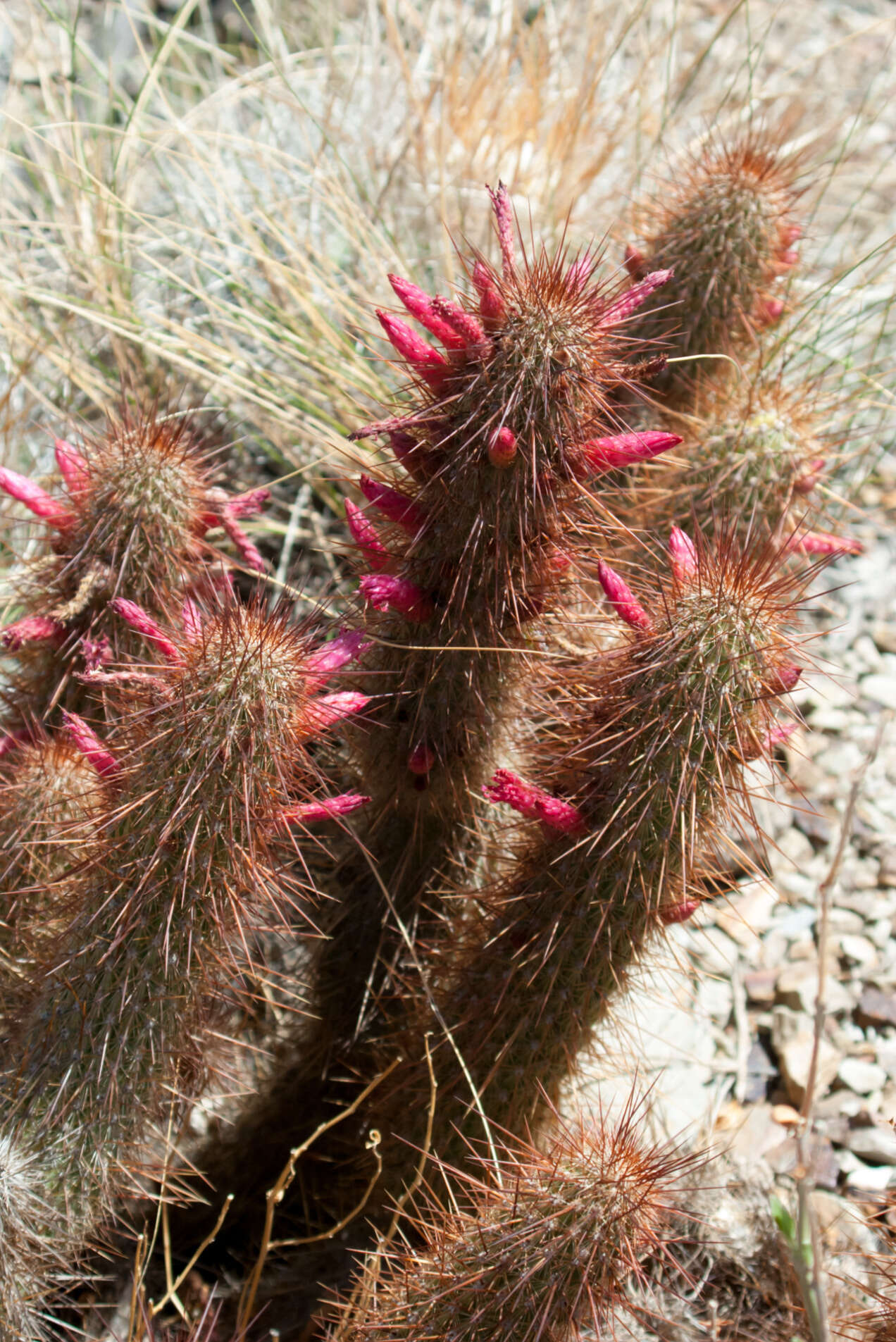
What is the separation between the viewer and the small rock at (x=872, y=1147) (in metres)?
2.17

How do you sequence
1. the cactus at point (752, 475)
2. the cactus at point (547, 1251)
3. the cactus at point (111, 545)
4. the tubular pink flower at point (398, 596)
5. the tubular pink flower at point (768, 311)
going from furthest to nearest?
the tubular pink flower at point (768, 311), the cactus at point (752, 475), the cactus at point (111, 545), the tubular pink flower at point (398, 596), the cactus at point (547, 1251)

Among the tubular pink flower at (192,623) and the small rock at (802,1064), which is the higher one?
the tubular pink flower at (192,623)

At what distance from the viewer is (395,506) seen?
147 centimetres

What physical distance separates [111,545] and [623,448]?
776 mm

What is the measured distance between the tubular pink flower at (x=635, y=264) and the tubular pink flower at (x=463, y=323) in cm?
73

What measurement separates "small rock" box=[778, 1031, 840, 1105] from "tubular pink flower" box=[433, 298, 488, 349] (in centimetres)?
163

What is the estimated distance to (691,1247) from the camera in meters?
1.89

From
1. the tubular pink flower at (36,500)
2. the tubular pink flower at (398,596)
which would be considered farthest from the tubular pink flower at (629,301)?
the tubular pink flower at (36,500)

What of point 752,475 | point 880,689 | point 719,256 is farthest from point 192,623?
point 880,689

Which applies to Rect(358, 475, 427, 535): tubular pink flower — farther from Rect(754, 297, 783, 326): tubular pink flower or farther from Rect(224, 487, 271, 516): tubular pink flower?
Rect(754, 297, 783, 326): tubular pink flower

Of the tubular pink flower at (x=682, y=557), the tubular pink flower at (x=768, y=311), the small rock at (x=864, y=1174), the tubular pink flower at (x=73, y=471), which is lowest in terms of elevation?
the small rock at (x=864, y=1174)

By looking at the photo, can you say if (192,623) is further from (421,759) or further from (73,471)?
(73,471)

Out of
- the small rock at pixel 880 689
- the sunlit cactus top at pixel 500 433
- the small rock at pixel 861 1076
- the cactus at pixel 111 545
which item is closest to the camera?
the sunlit cactus top at pixel 500 433

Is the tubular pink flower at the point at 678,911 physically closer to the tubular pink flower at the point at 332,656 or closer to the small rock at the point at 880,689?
the tubular pink flower at the point at 332,656
